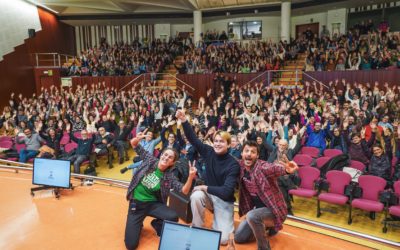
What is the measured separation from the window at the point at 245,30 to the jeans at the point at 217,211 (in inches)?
705

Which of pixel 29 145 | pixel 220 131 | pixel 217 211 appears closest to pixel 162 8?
pixel 29 145

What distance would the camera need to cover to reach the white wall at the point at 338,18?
17.3 m

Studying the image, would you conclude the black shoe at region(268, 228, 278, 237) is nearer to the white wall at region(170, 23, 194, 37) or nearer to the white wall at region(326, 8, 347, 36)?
the white wall at region(326, 8, 347, 36)

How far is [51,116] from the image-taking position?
10.9 metres

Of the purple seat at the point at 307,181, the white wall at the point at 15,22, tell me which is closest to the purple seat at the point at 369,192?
the purple seat at the point at 307,181

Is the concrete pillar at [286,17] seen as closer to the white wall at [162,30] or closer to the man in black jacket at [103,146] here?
the white wall at [162,30]

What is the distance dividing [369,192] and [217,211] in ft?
9.56

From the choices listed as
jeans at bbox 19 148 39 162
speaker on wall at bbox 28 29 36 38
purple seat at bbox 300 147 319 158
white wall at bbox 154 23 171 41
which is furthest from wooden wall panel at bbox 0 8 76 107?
purple seat at bbox 300 147 319 158

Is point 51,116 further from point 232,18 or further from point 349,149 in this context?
point 232,18

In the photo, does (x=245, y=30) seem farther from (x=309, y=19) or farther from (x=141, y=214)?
(x=141, y=214)

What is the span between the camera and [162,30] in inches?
867

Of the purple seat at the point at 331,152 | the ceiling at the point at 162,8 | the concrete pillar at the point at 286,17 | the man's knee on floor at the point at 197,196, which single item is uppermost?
the ceiling at the point at 162,8

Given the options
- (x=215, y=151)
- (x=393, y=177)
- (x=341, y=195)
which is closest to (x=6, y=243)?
(x=215, y=151)

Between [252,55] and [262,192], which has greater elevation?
[252,55]
